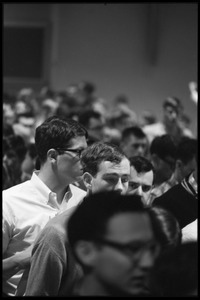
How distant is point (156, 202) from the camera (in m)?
5.72

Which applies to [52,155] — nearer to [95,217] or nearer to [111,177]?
[111,177]

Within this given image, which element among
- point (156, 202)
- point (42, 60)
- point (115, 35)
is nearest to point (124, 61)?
point (115, 35)

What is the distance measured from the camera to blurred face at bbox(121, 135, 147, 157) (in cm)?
989

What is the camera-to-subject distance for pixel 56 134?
535 centimetres

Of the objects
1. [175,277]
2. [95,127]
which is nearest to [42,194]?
[175,277]

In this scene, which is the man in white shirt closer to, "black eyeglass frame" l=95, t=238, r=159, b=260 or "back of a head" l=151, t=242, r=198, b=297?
"back of a head" l=151, t=242, r=198, b=297

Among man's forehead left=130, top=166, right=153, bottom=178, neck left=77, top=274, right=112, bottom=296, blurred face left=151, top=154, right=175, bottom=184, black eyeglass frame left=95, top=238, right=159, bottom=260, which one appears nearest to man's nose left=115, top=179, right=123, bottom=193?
man's forehead left=130, top=166, right=153, bottom=178

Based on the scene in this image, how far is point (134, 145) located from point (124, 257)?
7055mm

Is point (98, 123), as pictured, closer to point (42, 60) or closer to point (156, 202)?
point (156, 202)

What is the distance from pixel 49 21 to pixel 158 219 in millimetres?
21036

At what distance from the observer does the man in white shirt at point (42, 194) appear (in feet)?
16.0

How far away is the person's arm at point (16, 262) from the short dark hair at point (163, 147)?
3338mm

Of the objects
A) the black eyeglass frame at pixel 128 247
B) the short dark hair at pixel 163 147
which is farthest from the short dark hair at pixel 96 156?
the short dark hair at pixel 163 147

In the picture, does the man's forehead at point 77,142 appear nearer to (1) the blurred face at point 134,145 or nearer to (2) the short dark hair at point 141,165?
(2) the short dark hair at point 141,165
